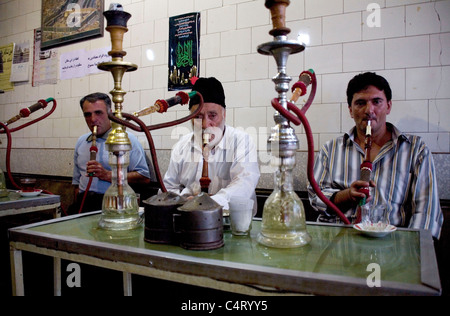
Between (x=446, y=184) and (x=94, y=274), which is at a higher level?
(x=446, y=184)

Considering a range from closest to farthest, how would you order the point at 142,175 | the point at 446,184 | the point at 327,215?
the point at 327,215 < the point at 446,184 < the point at 142,175

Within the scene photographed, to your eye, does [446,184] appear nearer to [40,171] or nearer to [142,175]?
[142,175]

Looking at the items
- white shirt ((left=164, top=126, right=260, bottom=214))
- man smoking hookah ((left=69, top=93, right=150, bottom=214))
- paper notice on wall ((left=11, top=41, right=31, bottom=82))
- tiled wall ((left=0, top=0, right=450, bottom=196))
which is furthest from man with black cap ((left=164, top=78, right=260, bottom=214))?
paper notice on wall ((left=11, top=41, right=31, bottom=82))

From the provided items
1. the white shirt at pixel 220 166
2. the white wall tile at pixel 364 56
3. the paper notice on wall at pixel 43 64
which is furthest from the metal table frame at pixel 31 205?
the white wall tile at pixel 364 56

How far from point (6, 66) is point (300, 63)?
3.64 m

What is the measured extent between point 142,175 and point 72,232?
1.73 metres

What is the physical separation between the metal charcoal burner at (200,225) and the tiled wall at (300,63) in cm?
163

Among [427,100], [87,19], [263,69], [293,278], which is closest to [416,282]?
[293,278]

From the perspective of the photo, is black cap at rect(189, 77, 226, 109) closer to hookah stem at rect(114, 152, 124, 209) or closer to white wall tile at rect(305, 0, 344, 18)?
white wall tile at rect(305, 0, 344, 18)

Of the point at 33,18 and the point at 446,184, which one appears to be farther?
the point at 33,18

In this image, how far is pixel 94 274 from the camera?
2.68 metres

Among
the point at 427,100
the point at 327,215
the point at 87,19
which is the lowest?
the point at 327,215

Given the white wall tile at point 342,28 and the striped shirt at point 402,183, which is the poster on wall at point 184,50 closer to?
the white wall tile at point 342,28

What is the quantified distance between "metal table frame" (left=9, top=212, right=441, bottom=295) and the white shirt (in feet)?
3.79
